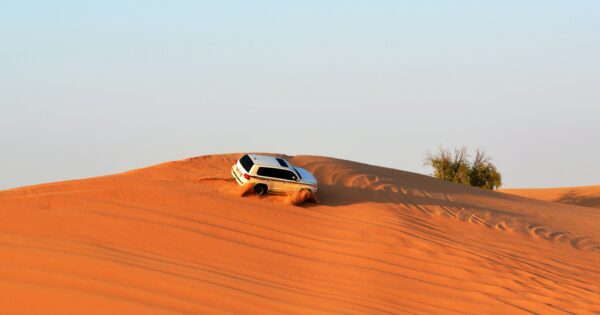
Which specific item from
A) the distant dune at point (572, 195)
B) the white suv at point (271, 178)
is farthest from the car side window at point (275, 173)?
the distant dune at point (572, 195)

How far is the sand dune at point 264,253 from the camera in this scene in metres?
8.34

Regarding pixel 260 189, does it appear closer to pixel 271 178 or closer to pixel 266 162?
pixel 271 178

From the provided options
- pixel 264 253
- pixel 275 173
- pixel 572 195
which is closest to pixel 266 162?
pixel 275 173

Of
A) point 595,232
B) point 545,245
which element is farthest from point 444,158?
point 545,245

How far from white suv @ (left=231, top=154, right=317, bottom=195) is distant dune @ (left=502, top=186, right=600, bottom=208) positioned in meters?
28.1

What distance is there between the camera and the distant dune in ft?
135

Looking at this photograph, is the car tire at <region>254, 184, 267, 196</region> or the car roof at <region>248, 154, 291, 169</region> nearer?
the car tire at <region>254, 184, 267, 196</region>

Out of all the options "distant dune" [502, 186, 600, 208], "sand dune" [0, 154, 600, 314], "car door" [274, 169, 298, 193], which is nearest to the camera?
"sand dune" [0, 154, 600, 314]

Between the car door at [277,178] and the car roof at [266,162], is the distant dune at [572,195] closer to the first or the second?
the car roof at [266,162]

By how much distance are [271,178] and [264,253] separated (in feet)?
14.0

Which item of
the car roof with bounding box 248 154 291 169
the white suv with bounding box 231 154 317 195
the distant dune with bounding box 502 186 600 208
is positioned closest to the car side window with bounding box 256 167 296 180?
the white suv with bounding box 231 154 317 195

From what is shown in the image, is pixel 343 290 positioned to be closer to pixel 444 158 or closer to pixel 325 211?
pixel 325 211

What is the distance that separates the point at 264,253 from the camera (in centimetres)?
1148

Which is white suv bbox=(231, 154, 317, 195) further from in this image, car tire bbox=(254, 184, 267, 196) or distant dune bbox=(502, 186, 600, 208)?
distant dune bbox=(502, 186, 600, 208)
